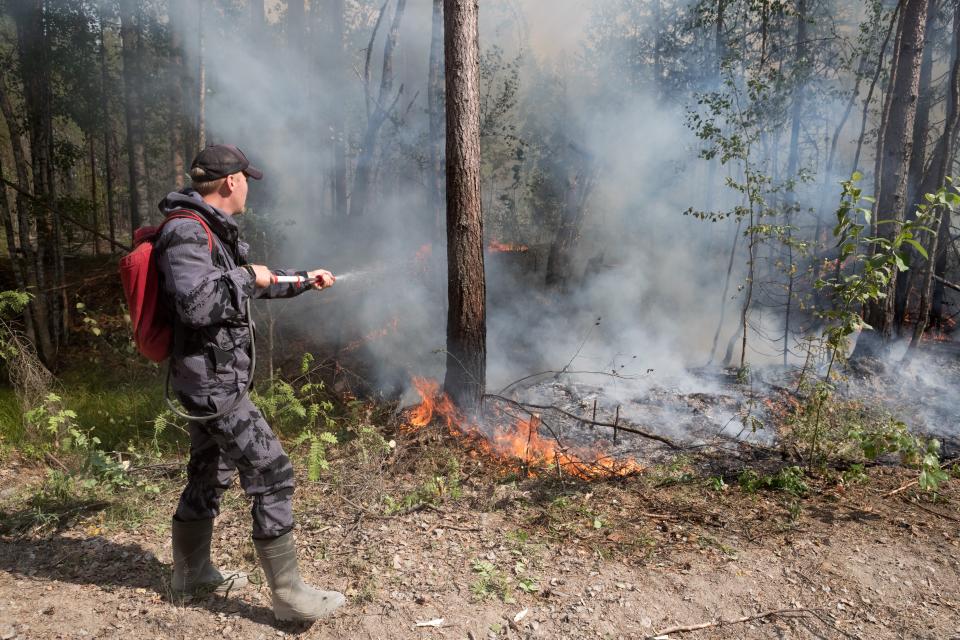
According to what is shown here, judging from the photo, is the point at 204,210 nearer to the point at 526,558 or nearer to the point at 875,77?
the point at 526,558

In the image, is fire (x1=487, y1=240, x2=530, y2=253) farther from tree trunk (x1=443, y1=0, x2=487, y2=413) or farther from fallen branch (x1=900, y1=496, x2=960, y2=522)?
fallen branch (x1=900, y1=496, x2=960, y2=522)

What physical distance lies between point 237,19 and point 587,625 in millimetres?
23705

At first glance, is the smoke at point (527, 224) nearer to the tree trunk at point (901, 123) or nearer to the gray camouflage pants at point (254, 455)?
the tree trunk at point (901, 123)

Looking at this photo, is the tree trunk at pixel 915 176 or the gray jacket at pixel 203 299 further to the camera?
the tree trunk at pixel 915 176

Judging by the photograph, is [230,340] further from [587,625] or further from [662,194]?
[662,194]

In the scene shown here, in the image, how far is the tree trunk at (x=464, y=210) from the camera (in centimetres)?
514

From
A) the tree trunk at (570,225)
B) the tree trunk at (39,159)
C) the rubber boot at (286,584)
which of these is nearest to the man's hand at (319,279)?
the rubber boot at (286,584)

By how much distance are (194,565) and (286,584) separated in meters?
0.64

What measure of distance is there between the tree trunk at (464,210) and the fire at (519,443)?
198mm

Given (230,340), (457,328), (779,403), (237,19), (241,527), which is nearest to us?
(230,340)

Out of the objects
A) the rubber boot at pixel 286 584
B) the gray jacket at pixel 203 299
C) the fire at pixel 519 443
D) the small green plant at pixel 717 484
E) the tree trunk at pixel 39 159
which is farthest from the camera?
the tree trunk at pixel 39 159

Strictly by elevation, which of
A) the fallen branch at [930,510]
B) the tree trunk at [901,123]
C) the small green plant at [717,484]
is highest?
the tree trunk at [901,123]

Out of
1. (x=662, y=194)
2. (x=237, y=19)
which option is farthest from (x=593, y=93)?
(x=237, y=19)

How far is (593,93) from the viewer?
18.4 meters
